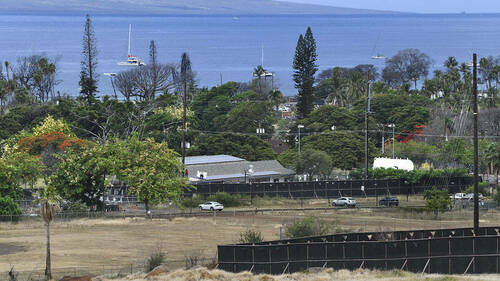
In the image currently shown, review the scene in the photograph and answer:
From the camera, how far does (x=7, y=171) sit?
2368 inches

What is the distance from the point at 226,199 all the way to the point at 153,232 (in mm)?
14713

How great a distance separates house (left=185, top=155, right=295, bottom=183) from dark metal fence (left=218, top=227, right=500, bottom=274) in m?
38.4

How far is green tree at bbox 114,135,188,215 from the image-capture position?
58.8 metres

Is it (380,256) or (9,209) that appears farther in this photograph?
(9,209)

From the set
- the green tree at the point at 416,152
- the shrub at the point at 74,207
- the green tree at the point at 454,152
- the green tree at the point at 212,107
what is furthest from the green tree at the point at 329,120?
the shrub at the point at 74,207

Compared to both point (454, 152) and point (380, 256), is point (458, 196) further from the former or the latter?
point (380, 256)

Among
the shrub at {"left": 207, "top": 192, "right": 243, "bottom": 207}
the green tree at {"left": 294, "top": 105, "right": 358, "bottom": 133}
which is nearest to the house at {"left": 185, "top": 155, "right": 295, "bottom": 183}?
the shrub at {"left": 207, "top": 192, "right": 243, "bottom": 207}

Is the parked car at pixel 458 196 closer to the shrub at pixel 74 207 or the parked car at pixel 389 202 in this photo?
the parked car at pixel 389 202

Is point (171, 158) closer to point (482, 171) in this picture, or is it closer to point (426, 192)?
point (426, 192)

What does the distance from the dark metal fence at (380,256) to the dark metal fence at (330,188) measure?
30.4 m

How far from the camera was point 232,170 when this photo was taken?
79.4 m

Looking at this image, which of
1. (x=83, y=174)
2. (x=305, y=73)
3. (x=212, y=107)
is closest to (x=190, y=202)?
(x=83, y=174)

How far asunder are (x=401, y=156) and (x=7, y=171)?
150 feet

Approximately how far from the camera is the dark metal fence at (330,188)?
6756cm
